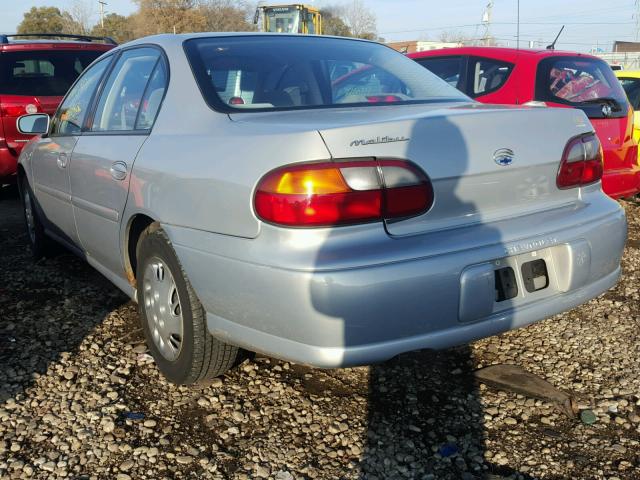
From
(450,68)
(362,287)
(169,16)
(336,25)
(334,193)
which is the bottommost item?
(362,287)

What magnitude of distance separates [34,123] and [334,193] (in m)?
3.25

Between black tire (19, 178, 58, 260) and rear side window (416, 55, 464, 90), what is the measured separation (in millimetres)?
3507

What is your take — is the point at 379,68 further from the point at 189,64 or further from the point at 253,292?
the point at 253,292

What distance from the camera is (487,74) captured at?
5551 millimetres

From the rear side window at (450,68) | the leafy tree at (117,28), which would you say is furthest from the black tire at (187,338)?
the leafy tree at (117,28)

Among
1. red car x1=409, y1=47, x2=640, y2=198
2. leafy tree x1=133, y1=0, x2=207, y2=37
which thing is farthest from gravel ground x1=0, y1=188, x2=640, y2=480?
leafy tree x1=133, y1=0, x2=207, y2=37

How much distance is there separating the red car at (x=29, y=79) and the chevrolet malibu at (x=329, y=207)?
3.61 m

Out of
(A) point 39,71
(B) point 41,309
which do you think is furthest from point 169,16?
(B) point 41,309

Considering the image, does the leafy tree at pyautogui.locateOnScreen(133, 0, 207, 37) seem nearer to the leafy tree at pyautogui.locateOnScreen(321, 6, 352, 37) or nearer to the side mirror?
the leafy tree at pyautogui.locateOnScreen(321, 6, 352, 37)

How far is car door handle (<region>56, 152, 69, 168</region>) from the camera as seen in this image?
12.4 ft

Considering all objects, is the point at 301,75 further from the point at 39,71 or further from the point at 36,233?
the point at 39,71

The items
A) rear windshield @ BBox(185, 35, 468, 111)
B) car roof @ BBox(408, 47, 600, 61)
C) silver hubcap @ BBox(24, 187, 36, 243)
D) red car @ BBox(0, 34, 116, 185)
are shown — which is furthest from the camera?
red car @ BBox(0, 34, 116, 185)

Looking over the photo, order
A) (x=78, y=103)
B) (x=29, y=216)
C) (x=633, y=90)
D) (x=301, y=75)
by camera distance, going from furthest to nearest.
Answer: (x=633, y=90), (x=29, y=216), (x=78, y=103), (x=301, y=75)

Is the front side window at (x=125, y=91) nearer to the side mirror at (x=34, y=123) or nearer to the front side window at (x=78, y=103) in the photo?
the front side window at (x=78, y=103)
